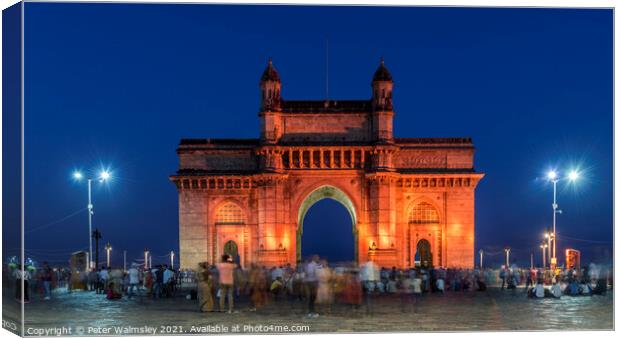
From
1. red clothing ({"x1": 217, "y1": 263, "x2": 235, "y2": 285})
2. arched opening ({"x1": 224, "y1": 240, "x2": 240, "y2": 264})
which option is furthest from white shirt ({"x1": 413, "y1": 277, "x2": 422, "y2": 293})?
arched opening ({"x1": 224, "y1": 240, "x2": 240, "y2": 264})

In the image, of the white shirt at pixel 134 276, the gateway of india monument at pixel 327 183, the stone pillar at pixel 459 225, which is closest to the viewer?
the white shirt at pixel 134 276

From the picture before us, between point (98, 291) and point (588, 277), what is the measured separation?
20875mm

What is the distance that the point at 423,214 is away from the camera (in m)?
55.7

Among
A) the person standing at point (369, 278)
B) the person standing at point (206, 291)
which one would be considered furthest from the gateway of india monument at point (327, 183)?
the person standing at point (206, 291)

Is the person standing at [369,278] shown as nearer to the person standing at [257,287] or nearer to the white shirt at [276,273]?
the white shirt at [276,273]

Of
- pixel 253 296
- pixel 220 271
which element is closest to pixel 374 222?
pixel 253 296

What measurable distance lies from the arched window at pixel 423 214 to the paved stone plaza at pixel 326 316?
72.1 ft

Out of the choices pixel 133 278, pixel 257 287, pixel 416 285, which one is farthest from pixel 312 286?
pixel 416 285

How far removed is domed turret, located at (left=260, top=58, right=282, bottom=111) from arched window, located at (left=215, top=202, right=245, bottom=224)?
6.37m

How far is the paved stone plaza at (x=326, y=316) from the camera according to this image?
2606cm

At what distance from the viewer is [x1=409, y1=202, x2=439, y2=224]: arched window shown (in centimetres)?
5556

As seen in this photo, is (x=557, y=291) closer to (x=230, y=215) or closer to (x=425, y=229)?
(x=425, y=229)

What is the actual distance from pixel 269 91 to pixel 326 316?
28.4m

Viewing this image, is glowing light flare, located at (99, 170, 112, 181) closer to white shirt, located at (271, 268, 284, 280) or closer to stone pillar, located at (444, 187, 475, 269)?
white shirt, located at (271, 268, 284, 280)
